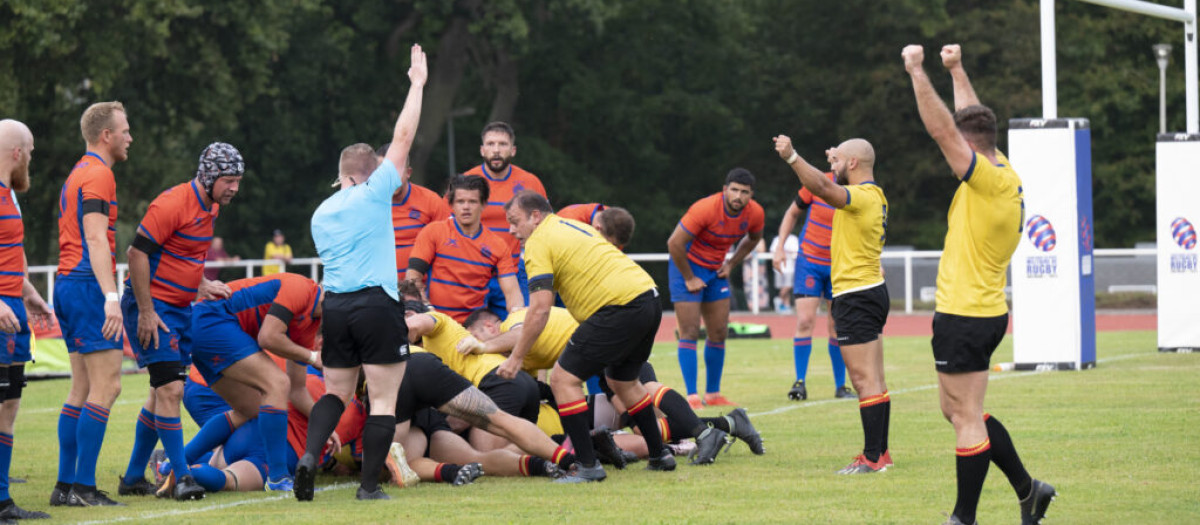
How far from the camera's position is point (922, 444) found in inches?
412

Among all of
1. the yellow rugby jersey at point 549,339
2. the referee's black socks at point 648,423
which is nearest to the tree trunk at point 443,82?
the yellow rugby jersey at point 549,339

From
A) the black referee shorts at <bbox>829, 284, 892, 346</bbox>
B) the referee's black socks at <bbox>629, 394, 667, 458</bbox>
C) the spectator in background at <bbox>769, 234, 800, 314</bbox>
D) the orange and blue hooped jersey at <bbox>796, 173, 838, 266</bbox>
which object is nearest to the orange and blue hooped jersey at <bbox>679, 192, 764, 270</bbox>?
the orange and blue hooped jersey at <bbox>796, 173, 838, 266</bbox>

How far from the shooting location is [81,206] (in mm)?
8297

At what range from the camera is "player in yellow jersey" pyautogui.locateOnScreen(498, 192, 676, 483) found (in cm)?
895

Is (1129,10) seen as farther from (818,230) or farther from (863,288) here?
(863,288)

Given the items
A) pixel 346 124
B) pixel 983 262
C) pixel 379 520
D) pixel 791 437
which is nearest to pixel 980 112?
pixel 983 262

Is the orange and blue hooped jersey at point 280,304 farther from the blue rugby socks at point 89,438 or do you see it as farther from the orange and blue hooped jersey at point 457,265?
the orange and blue hooped jersey at point 457,265

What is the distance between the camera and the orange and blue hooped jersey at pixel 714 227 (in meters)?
13.4

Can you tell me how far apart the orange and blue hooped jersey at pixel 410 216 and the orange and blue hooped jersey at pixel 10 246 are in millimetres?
4165

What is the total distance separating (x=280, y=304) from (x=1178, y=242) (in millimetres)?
13515

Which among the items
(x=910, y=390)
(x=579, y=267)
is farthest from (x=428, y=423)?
(x=910, y=390)

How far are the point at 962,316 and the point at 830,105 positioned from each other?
3962 cm

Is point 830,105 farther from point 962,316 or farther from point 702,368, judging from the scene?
point 962,316

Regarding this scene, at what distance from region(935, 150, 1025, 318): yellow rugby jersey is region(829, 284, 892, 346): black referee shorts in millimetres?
2234
